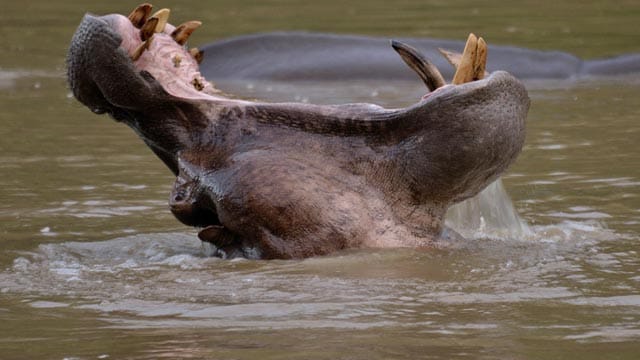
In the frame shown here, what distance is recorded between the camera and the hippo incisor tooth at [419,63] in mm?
4086

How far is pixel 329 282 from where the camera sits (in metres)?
4.03

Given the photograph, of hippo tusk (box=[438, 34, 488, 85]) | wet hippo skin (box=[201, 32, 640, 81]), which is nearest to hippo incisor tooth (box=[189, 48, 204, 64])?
hippo tusk (box=[438, 34, 488, 85])

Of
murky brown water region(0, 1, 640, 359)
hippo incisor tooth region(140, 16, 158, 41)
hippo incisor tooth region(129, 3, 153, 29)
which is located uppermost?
hippo incisor tooth region(129, 3, 153, 29)

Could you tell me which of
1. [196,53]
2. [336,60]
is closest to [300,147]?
[196,53]

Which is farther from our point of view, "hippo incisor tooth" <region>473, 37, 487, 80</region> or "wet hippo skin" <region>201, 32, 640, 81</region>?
"wet hippo skin" <region>201, 32, 640, 81</region>

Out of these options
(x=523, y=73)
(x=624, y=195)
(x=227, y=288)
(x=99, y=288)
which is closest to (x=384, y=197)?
(x=227, y=288)

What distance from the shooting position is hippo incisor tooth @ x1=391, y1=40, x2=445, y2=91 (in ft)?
13.4

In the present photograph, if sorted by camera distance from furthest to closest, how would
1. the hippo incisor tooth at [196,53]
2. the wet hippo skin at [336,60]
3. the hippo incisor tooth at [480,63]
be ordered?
the wet hippo skin at [336,60] < the hippo incisor tooth at [196,53] < the hippo incisor tooth at [480,63]

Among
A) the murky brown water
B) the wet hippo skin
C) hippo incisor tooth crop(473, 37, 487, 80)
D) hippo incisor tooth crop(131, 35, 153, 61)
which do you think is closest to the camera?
the murky brown water

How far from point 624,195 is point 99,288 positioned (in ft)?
6.98

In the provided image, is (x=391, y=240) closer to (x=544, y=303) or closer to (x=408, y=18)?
(x=544, y=303)

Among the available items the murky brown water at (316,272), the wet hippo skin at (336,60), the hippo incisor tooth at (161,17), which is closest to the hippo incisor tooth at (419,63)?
the murky brown water at (316,272)

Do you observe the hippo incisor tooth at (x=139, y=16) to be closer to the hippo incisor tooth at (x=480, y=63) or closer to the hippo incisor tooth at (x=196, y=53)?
the hippo incisor tooth at (x=196, y=53)

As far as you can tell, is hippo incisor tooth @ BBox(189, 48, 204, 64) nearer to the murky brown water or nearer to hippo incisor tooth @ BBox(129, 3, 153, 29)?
hippo incisor tooth @ BBox(129, 3, 153, 29)
